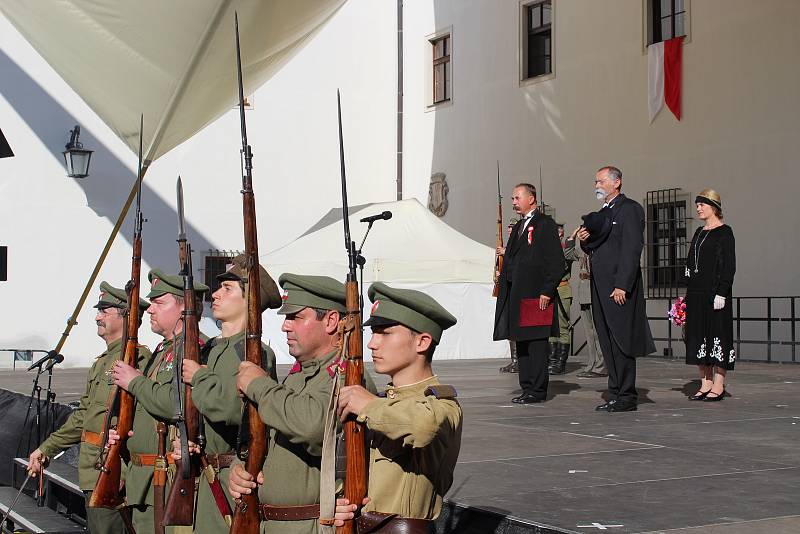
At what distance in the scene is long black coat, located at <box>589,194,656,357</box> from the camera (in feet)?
30.0

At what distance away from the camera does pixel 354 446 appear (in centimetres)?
333

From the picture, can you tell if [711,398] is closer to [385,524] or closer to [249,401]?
[249,401]

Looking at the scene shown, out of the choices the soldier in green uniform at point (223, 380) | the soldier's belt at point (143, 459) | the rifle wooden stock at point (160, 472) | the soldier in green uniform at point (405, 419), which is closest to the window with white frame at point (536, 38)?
the soldier's belt at point (143, 459)

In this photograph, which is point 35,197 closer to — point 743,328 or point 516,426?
point 743,328

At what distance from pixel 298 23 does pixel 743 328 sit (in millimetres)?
10570

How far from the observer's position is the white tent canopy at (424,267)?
18.3 m

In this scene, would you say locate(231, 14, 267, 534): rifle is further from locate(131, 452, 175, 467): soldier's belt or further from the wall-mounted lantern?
the wall-mounted lantern

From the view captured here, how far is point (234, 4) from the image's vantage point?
26.0 ft

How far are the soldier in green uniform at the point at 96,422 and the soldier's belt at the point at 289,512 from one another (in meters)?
2.34

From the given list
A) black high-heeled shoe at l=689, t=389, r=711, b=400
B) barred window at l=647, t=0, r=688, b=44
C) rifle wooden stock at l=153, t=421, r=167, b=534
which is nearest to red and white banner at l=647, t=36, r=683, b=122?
barred window at l=647, t=0, r=688, b=44

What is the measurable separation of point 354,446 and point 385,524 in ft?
0.92

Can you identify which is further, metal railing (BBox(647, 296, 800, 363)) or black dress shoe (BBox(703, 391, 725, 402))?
metal railing (BBox(647, 296, 800, 363))

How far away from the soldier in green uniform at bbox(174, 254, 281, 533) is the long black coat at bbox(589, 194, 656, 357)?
15.5 feet

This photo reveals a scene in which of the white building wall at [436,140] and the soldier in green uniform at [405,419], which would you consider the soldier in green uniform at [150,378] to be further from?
the white building wall at [436,140]
